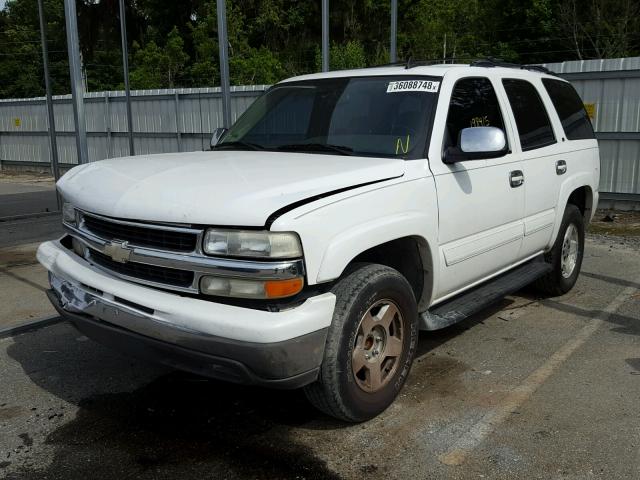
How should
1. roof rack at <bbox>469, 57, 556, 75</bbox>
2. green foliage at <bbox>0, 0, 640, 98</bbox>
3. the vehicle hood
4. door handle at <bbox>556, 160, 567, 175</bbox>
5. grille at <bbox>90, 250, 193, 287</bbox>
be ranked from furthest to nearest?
green foliage at <bbox>0, 0, 640, 98</bbox>
door handle at <bbox>556, 160, 567, 175</bbox>
roof rack at <bbox>469, 57, 556, 75</bbox>
grille at <bbox>90, 250, 193, 287</bbox>
the vehicle hood

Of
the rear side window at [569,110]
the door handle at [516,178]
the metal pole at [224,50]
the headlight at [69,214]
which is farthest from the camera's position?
the metal pole at [224,50]

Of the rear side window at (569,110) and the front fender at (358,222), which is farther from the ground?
the rear side window at (569,110)

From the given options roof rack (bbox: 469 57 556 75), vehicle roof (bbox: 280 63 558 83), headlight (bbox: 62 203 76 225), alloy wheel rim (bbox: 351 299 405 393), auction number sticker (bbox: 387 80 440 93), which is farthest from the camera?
roof rack (bbox: 469 57 556 75)

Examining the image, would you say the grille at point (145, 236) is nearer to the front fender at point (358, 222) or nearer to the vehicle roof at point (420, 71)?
the front fender at point (358, 222)

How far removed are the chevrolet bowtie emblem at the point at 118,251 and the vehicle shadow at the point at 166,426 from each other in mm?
985

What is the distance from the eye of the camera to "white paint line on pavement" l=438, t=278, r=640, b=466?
326 cm

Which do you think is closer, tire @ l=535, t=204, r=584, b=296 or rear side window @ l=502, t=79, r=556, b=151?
rear side window @ l=502, t=79, r=556, b=151

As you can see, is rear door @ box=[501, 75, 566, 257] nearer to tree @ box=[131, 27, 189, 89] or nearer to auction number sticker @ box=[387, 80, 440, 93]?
auction number sticker @ box=[387, 80, 440, 93]

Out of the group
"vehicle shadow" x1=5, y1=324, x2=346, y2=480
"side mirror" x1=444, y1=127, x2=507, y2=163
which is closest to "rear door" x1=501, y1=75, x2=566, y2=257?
"side mirror" x1=444, y1=127, x2=507, y2=163

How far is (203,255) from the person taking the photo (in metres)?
2.94

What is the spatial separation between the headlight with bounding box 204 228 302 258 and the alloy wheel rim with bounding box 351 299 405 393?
64 centimetres

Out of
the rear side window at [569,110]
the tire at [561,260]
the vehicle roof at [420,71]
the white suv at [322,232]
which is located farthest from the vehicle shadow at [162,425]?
the rear side window at [569,110]

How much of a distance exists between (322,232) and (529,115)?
2.86 meters

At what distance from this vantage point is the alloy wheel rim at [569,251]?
5922mm
